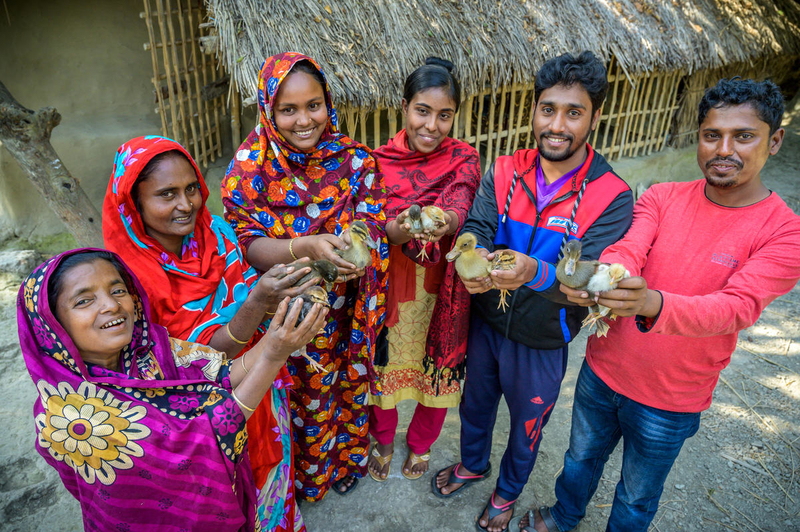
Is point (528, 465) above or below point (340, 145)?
below

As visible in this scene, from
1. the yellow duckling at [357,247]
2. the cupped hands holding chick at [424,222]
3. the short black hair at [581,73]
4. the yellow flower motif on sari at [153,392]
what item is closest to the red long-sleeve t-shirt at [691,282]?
the short black hair at [581,73]

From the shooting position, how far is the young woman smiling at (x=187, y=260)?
194cm

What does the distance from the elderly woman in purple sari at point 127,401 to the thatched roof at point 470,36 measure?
3187mm

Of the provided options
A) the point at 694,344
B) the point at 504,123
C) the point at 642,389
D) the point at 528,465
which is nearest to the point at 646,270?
the point at 694,344

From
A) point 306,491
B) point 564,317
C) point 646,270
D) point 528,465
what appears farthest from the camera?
point 306,491

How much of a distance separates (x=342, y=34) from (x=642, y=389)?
4.23m

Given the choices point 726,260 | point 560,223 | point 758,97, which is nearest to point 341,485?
point 560,223

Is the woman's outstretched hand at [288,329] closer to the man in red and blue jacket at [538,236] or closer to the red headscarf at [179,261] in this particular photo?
the red headscarf at [179,261]

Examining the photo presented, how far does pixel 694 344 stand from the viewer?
202 cm

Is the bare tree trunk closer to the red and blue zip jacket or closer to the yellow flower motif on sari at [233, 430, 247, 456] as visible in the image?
the yellow flower motif on sari at [233, 430, 247, 456]

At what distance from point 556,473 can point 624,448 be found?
118cm

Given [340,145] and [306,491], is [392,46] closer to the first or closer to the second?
[340,145]

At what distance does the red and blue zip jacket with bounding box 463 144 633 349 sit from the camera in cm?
214

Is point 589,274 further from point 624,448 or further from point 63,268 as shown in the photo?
point 63,268
